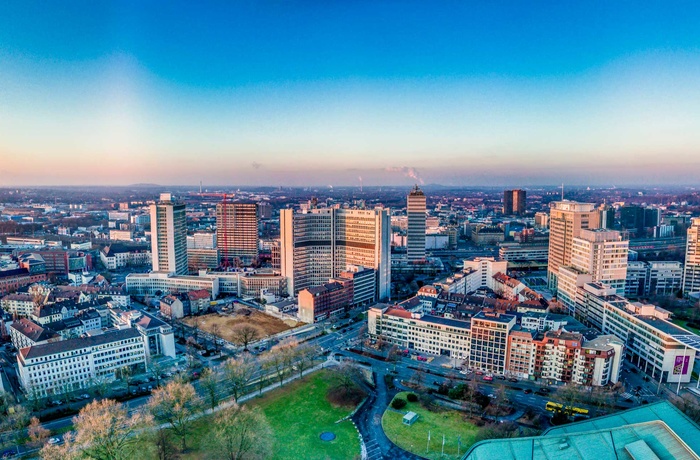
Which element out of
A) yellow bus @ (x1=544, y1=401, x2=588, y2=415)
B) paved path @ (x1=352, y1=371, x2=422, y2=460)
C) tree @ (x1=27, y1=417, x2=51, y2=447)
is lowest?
paved path @ (x1=352, y1=371, x2=422, y2=460)

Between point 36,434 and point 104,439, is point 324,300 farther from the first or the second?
point 104,439

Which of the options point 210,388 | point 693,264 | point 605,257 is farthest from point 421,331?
point 693,264

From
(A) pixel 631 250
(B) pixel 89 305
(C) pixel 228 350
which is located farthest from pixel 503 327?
(A) pixel 631 250

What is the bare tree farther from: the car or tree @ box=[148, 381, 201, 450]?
the car

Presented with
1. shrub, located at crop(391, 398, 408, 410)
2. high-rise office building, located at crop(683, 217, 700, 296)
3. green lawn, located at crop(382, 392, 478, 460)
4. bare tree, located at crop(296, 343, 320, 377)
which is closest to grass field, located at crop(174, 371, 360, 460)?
bare tree, located at crop(296, 343, 320, 377)

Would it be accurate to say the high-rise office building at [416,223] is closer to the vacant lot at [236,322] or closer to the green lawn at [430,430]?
the vacant lot at [236,322]
